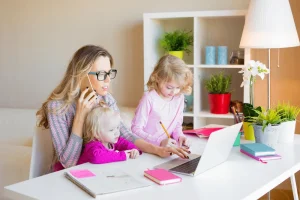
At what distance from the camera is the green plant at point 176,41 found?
3528 mm

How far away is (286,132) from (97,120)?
2.87 ft

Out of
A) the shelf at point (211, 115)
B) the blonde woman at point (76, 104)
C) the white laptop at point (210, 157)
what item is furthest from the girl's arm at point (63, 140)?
the shelf at point (211, 115)

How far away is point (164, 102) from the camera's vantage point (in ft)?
8.61

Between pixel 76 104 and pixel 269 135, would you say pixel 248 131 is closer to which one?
pixel 269 135

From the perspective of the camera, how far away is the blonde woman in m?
2.09

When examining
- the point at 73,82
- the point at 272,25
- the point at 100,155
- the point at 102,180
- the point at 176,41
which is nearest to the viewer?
the point at 102,180

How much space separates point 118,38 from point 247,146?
6.70 ft

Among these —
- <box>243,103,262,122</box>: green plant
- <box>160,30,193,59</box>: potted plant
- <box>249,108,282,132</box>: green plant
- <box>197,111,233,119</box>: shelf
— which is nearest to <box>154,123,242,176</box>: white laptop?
<box>249,108,282,132</box>: green plant

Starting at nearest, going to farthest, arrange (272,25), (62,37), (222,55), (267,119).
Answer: (267,119), (272,25), (222,55), (62,37)

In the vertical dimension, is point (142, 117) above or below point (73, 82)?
below

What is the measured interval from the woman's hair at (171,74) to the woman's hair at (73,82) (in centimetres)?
42

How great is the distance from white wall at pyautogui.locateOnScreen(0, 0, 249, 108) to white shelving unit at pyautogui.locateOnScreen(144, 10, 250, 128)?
12 centimetres

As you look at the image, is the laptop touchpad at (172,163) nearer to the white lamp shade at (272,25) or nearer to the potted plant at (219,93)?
the white lamp shade at (272,25)

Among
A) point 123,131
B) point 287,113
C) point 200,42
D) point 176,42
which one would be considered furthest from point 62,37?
point 287,113
